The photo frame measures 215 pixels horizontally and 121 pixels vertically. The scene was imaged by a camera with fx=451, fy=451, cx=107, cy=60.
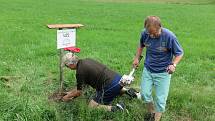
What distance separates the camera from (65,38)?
24.1 ft

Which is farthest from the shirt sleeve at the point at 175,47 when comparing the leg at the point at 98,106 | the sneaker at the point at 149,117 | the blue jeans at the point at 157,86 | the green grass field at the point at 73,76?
the leg at the point at 98,106

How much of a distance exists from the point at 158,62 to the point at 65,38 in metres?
1.66

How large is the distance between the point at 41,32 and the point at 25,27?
1.67 metres

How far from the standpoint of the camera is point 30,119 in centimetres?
621

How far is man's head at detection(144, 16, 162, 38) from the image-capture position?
20.0 ft

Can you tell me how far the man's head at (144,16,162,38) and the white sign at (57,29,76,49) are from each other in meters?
1.63

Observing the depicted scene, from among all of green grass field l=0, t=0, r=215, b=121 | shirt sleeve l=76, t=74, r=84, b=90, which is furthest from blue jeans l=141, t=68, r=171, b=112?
shirt sleeve l=76, t=74, r=84, b=90

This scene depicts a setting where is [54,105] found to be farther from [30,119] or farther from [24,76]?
[24,76]

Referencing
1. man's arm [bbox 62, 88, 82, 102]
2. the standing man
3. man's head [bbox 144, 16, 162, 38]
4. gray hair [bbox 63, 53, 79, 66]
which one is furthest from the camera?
man's arm [bbox 62, 88, 82, 102]

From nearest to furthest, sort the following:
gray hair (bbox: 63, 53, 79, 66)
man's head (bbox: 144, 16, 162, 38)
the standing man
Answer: man's head (bbox: 144, 16, 162, 38) → the standing man → gray hair (bbox: 63, 53, 79, 66)

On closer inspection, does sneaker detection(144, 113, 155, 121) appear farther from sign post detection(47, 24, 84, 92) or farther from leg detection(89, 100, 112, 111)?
sign post detection(47, 24, 84, 92)

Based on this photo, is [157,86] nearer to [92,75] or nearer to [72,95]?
[92,75]

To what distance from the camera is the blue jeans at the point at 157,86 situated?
6.59 meters

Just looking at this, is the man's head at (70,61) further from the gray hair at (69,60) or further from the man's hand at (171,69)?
the man's hand at (171,69)
